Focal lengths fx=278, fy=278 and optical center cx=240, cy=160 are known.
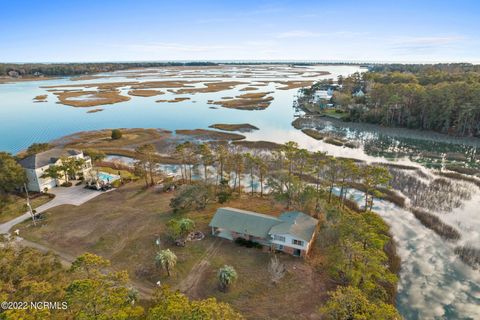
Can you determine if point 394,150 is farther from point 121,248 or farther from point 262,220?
point 121,248

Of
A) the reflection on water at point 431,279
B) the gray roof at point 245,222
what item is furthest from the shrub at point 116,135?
the reflection on water at point 431,279

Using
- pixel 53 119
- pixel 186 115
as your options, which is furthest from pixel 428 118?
pixel 53 119

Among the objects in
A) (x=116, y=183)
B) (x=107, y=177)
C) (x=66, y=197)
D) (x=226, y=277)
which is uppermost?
(x=226, y=277)

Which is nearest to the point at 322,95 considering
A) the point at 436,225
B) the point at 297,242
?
the point at 436,225

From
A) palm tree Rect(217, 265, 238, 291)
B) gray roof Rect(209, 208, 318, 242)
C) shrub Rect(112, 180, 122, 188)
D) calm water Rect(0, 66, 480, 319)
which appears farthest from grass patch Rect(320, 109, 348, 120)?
palm tree Rect(217, 265, 238, 291)

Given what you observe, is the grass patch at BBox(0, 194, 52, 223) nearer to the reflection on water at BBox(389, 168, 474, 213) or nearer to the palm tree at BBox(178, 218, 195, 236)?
the palm tree at BBox(178, 218, 195, 236)

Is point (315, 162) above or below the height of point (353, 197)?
above

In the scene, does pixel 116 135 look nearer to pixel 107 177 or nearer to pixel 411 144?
pixel 107 177
